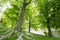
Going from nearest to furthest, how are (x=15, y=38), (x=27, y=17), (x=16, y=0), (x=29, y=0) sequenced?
(x=15, y=38)
(x=29, y=0)
(x=16, y=0)
(x=27, y=17)

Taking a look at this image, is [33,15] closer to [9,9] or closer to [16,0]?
[9,9]

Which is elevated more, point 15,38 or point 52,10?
point 52,10

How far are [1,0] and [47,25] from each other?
574cm

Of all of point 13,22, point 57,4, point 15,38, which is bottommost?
point 15,38

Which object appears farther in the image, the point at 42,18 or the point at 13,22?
the point at 13,22

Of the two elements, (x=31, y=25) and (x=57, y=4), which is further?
(x=31, y=25)

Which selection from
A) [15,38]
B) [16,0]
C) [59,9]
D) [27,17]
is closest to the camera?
[15,38]

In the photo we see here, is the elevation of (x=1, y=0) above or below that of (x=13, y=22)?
above

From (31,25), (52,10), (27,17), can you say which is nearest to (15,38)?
(52,10)

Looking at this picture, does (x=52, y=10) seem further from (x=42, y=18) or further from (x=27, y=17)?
(x=27, y=17)

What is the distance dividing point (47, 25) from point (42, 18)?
0.94 m

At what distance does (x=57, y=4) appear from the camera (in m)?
15.7

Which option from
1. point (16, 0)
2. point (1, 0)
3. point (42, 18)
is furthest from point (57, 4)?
point (1, 0)

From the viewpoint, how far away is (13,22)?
23.1 meters
